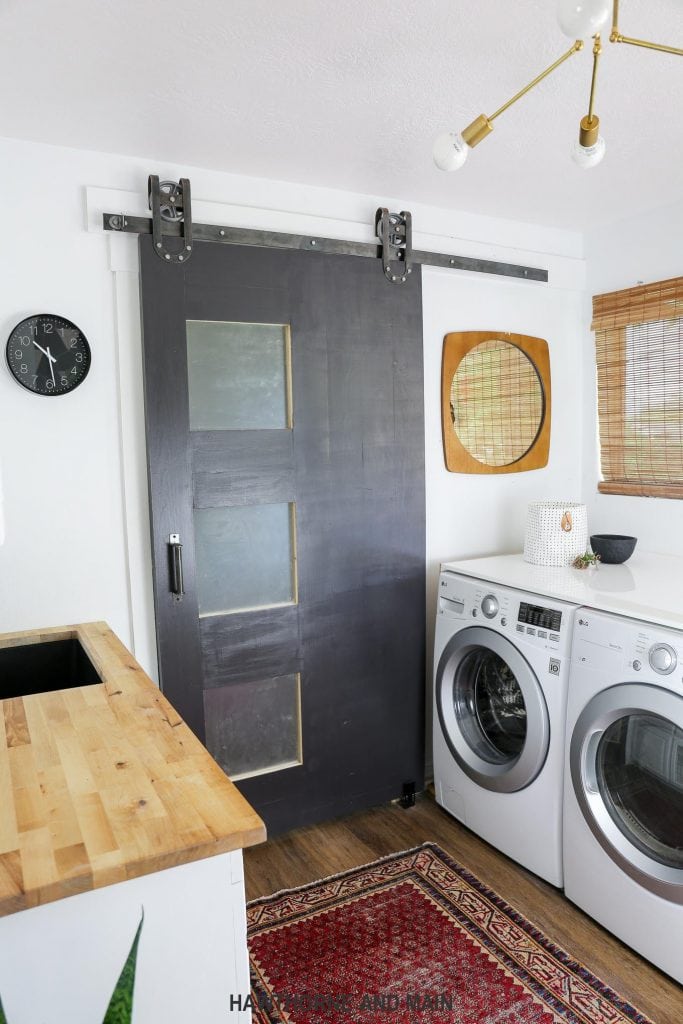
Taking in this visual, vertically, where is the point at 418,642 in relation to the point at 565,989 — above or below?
above

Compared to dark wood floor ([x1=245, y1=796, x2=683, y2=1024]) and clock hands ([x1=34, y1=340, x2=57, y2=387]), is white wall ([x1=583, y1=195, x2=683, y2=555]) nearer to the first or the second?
dark wood floor ([x1=245, y1=796, x2=683, y2=1024])

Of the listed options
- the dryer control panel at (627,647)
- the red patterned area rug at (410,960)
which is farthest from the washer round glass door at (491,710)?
the red patterned area rug at (410,960)

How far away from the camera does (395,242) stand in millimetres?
2727

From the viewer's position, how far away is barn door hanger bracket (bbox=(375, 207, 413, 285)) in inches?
106

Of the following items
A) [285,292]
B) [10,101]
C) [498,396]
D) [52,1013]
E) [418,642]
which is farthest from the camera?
[498,396]

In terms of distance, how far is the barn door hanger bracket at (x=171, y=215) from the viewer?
2264 mm

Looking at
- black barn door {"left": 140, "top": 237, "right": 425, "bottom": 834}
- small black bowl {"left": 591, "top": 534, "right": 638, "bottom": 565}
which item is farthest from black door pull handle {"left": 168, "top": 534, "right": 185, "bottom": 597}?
small black bowl {"left": 591, "top": 534, "right": 638, "bottom": 565}

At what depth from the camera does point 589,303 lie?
326 cm

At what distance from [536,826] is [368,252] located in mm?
2071

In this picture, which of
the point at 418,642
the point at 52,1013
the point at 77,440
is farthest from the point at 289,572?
the point at 52,1013

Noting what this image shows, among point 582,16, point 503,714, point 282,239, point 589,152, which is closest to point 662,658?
point 503,714

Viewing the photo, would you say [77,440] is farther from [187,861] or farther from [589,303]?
[589,303]

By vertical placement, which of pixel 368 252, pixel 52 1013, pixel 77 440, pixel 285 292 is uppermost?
pixel 368 252

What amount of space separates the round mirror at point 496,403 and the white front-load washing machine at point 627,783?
109cm
